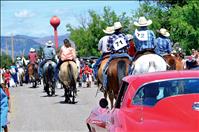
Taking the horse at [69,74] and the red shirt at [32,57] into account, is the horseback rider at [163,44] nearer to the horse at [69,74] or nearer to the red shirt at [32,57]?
the horse at [69,74]

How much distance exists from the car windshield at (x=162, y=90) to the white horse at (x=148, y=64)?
20.1ft

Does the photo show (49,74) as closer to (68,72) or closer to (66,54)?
(68,72)

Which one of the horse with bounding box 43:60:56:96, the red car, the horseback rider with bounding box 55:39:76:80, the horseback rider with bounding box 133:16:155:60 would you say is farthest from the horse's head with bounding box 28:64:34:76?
the red car

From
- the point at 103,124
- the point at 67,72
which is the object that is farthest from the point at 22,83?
the point at 103,124

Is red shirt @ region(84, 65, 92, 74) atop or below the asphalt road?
atop

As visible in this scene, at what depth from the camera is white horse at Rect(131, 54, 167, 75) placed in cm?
1412

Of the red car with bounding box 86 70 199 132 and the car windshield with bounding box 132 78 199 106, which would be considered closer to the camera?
the red car with bounding box 86 70 199 132

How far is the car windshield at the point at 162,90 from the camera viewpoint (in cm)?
771

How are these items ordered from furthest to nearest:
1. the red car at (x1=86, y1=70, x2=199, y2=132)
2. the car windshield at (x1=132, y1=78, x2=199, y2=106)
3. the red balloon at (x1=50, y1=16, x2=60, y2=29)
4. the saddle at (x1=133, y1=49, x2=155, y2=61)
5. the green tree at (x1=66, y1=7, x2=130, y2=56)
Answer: the green tree at (x1=66, y1=7, x2=130, y2=56) < the red balloon at (x1=50, y1=16, x2=60, y2=29) < the saddle at (x1=133, y1=49, x2=155, y2=61) < the car windshield at (x1=132, y1=78, x2=199, y2=106) < the red car at (x1=86, y1=70, x2=199, y2=132)

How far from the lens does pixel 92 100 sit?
24156 mm

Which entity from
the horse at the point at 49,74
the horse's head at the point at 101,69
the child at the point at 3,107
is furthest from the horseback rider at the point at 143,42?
the horse at the point at 49,74

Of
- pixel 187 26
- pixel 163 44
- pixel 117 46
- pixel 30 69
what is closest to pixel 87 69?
pixel 30 69

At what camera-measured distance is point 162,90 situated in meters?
7.84

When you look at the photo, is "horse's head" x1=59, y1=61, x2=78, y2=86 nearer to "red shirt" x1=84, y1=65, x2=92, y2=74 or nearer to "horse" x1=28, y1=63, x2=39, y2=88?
"horse" x1=28, y1=63, x2=39, y2=88
